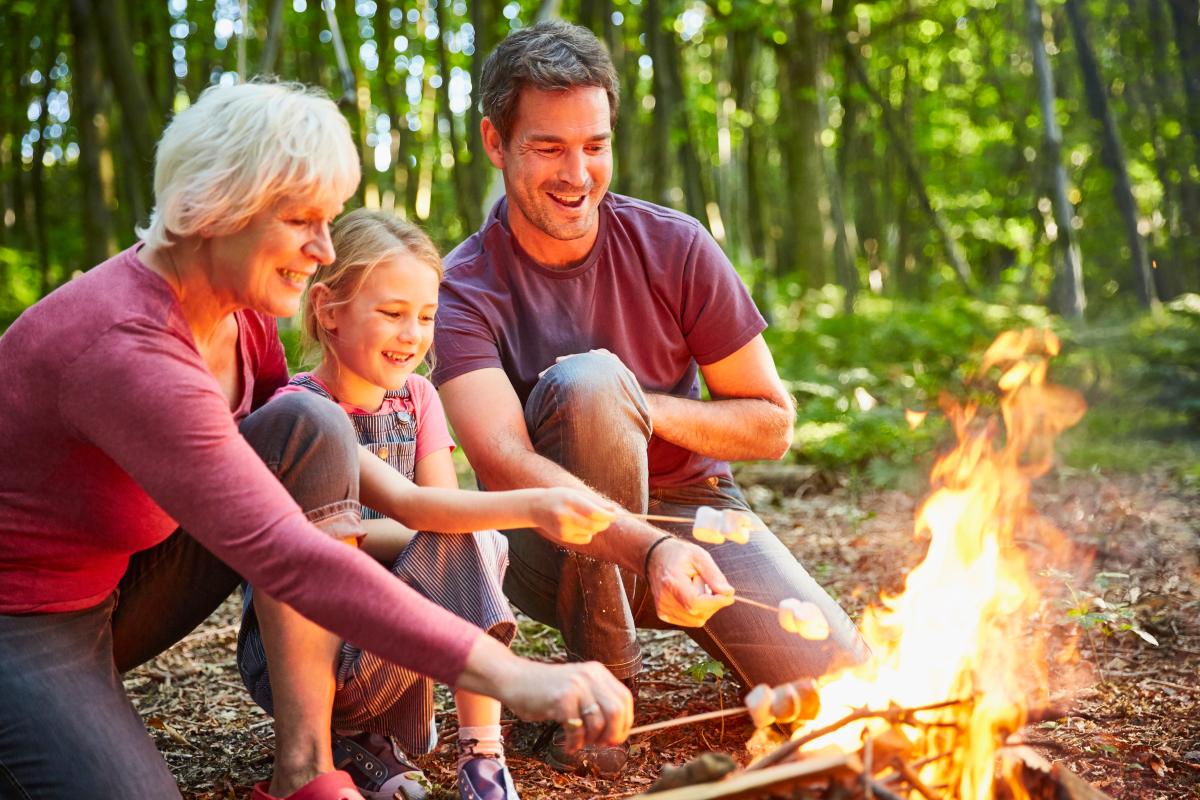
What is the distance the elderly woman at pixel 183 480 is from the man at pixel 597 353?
70 cm

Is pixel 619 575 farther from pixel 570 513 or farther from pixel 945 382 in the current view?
pixel 945 382

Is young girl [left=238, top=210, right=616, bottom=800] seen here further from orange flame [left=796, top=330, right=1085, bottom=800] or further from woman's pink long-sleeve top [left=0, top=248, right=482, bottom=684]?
orange flame [left=796, top=330, right=1085, bottom=800]

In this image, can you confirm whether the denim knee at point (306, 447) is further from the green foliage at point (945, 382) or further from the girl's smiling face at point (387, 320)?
the green foliage at point (945, 382)

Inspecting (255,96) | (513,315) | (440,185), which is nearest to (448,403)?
(513,315)

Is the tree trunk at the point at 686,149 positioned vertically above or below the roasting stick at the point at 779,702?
above

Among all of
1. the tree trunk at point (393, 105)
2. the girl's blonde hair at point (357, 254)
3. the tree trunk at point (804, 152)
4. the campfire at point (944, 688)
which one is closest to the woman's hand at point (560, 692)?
the campfire at point (944, 688)

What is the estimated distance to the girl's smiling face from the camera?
2.87 m

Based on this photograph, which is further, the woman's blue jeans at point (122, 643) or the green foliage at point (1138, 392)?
the green foliage at point (1138, 392)

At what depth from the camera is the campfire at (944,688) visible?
1956 mm

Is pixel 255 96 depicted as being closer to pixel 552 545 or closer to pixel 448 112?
pixel 552 545

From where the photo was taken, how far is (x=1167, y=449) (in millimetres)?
7602

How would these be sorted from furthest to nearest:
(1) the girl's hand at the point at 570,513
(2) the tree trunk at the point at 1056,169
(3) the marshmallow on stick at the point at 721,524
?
(2) the tree trunk at the point at 1056,169 < (3) the marshmallow on stick at the point at 721,524 < (1) the girl's hand at the point at 570,513

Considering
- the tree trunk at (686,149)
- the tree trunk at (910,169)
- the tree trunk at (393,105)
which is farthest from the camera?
the tree trunk at (910,169)

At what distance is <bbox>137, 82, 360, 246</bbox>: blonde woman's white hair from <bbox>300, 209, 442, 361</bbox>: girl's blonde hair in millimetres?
695
